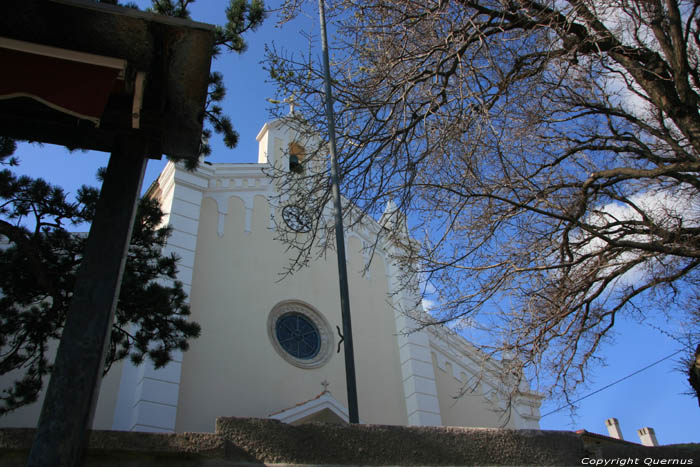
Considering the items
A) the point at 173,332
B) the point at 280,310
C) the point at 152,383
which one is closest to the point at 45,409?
the point at 173,332

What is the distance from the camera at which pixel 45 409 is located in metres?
2.30

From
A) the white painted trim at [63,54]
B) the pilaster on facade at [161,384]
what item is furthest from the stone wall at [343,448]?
the pilaster on facade at [161,384]

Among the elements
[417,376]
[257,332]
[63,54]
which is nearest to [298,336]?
[257,332]

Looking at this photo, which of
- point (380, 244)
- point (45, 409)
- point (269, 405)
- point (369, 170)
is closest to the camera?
point (45, 409)

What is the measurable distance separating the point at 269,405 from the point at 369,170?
652cm

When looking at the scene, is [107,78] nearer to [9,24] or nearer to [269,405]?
[9,24]

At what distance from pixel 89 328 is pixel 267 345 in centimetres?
986

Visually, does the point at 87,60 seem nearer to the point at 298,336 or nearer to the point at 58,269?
the point at 58,269

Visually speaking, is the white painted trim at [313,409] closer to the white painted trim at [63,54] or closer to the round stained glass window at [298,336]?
the round stained glass window at [298,336]

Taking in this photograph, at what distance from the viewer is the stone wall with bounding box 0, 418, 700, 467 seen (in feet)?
7.99

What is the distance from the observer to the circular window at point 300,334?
490 inches

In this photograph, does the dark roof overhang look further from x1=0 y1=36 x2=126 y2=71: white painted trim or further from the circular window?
the circular window

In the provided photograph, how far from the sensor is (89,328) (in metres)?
2.51

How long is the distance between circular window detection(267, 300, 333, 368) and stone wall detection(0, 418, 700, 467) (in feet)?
31.6
